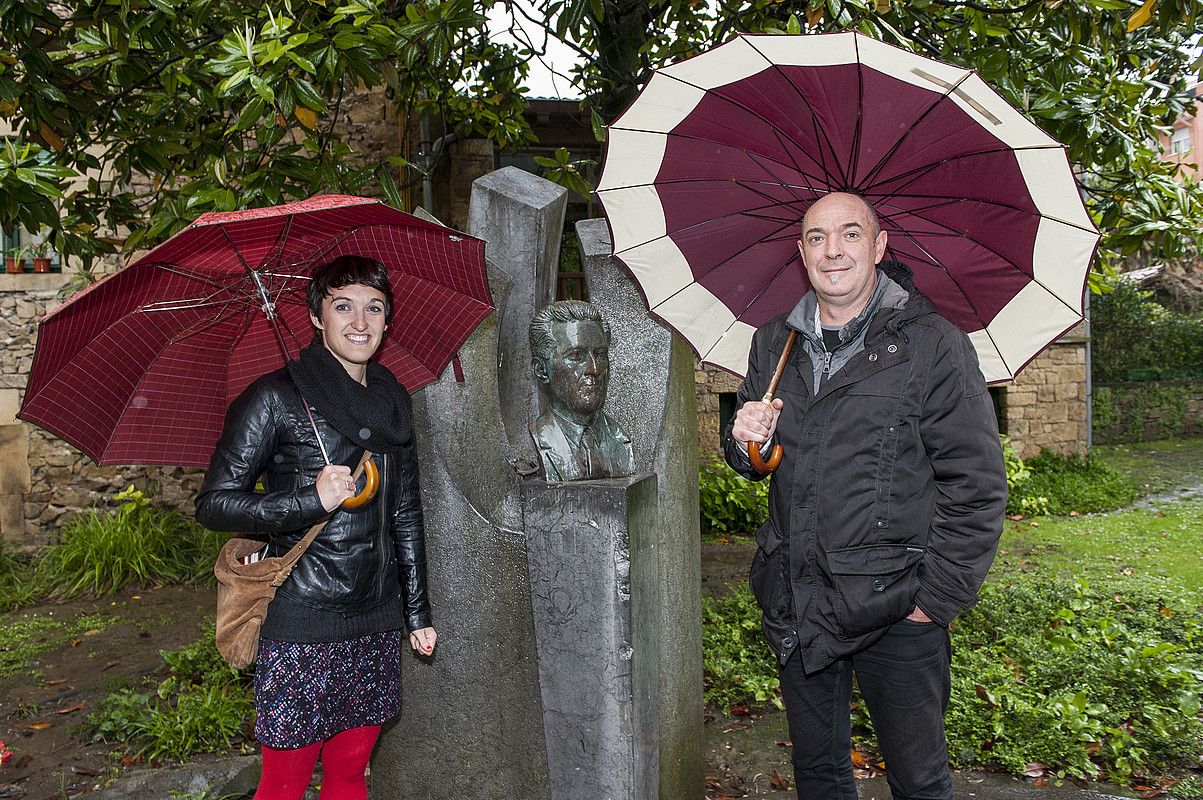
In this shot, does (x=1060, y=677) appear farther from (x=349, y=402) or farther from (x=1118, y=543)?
(x=1118, y=543)

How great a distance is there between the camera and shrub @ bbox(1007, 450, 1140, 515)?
9.62 meters

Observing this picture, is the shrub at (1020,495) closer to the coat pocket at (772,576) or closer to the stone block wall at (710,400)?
the stone block wall at (710,400)

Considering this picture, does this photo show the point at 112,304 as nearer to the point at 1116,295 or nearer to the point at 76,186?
the point at 76,186

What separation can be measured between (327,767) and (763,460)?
1.47 metres

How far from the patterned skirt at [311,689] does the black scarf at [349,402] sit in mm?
537

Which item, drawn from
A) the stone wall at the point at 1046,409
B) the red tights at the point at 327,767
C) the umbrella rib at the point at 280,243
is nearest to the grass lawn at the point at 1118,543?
the stone wall at the point at 1046,409

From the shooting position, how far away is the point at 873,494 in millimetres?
2021

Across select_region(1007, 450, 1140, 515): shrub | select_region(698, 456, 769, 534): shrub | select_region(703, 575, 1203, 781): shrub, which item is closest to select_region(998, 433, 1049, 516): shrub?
select_region(1007, 450, 1140, 515): shrub

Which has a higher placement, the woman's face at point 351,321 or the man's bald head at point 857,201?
the man's bald head at point 857,201

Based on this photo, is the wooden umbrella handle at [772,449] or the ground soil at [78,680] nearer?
the wooden umbrella handle at [772,449]

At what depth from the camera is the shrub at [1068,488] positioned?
31.6 ft

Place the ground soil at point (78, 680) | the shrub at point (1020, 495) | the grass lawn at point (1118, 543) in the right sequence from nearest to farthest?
the ground soil at point (78, 680) → the grass lawn at point (1118, 543) → the shrub at point (1020, 495)

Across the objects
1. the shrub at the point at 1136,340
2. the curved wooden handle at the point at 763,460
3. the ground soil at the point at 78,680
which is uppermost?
the shrub at the point at 1136,340

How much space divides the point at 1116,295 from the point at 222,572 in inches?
659
